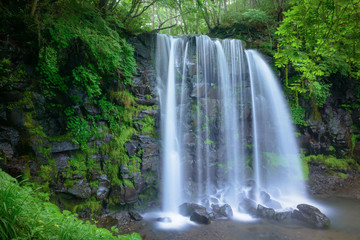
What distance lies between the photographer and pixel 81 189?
6.22 metres

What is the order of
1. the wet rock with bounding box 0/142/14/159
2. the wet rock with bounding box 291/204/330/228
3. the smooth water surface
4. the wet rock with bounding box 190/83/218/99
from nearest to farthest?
the wet rock with bounding box 0/142/14/159 → the smooth water surface → the wet rock with bounding box 291/204/330/228 → the wet rock with bounding box 190/83/218/99

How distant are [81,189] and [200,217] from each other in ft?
13.1

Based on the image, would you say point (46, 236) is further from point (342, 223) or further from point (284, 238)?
point (342, 223)

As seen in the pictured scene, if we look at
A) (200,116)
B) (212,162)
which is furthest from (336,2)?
(212,162)

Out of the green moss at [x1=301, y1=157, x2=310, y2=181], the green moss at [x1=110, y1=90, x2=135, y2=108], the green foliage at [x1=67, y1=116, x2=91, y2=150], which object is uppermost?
the green moss at [x1=110, y1=90, x2=135, y2=108]

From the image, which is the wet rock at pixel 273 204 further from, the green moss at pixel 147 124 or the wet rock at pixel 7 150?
the wet rock at pixel 7 150

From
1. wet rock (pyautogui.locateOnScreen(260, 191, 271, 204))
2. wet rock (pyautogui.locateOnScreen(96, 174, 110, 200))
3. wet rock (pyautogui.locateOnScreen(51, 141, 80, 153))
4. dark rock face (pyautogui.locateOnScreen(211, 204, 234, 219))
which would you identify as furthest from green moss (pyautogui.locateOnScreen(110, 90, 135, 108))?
wet rock (pyautogui.locateOnScreen(260, 191, 271, 204))

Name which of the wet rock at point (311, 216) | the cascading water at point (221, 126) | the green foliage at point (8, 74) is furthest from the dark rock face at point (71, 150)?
the wet rock at point (311, 216)

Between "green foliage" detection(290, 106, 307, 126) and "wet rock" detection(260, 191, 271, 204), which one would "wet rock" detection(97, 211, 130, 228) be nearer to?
"wet rock" detection(260, 191, 271, 204)

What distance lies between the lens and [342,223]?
21.9ft

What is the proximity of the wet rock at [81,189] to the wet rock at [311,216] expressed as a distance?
707cm

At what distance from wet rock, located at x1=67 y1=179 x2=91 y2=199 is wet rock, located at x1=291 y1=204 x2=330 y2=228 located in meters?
7.07

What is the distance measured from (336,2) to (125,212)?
762 centimetres

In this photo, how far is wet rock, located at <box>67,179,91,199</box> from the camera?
6098mm
